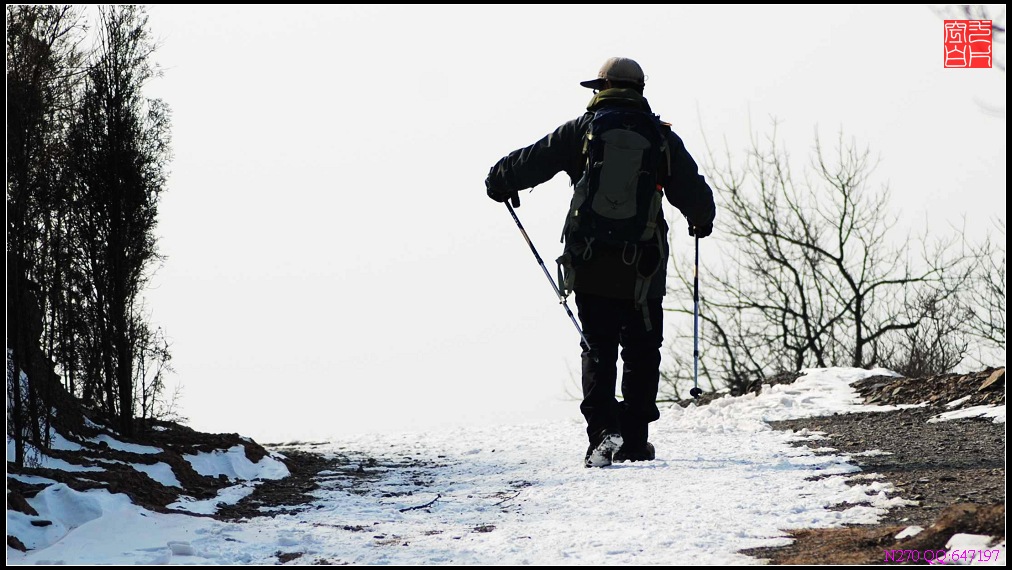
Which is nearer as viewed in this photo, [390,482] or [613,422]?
[613,422]

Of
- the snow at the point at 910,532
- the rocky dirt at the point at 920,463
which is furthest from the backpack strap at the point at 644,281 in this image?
the snow at the point at 910,532

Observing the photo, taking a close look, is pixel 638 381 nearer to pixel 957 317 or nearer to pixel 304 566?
pixel 304 566

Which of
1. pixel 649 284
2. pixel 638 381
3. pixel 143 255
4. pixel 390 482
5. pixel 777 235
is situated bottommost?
pixel 390 482

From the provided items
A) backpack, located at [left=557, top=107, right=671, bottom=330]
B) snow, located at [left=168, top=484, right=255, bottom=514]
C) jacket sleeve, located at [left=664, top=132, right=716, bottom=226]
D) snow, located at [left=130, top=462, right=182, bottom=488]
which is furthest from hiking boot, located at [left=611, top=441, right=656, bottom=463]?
snow, located at [left=130, top=462, right=182, bottom=488]

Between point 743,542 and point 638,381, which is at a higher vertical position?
point 638,381

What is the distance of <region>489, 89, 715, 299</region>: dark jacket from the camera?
613 centimetres

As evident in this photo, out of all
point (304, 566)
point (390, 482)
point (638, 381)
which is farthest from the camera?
point (390, 482)

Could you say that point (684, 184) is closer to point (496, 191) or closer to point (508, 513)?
point (496, 191)

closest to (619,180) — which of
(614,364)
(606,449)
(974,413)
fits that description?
(614,364)

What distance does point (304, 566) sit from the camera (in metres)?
4.02

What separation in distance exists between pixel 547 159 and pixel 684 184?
2.92ft

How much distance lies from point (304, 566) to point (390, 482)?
3.15 meters

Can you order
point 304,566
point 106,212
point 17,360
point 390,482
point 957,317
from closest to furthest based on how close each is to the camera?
point 304,566 < point 17,360 < point 390,482 < point 106,212 < point 957,317

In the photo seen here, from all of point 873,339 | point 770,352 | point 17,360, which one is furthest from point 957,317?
point 17,360
